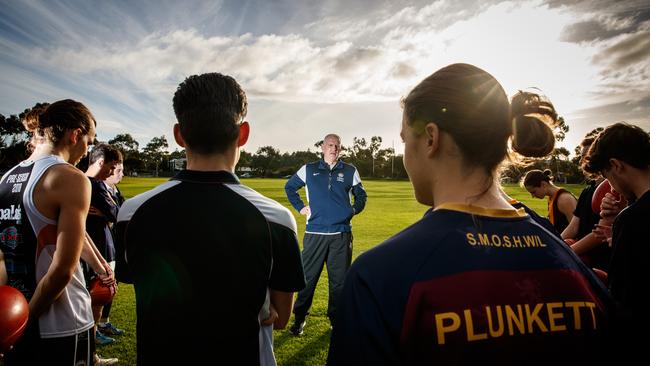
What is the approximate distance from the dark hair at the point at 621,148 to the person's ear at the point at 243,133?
266 centimetres

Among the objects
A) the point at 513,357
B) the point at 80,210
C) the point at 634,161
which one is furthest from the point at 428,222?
the point at 634,161

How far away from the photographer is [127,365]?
3.90 metres

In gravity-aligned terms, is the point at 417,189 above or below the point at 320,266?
above

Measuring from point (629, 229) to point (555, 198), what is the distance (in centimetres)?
405

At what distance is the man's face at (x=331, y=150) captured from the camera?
234 inches

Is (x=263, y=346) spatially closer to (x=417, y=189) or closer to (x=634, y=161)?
(x=417, y=189)

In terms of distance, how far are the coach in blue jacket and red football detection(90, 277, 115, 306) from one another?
2.48 metres

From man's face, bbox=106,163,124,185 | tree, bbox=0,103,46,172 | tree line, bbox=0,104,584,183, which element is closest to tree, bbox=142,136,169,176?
tree line, bbox=0,104,584,183

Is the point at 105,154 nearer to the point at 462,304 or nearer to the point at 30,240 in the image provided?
the point at 30,240

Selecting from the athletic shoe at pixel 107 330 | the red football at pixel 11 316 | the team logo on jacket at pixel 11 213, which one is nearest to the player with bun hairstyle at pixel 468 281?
the red football at pixel 11 316

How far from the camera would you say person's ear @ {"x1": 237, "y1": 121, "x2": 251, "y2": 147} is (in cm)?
179

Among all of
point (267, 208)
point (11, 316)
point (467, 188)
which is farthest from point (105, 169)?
point (467, 188)

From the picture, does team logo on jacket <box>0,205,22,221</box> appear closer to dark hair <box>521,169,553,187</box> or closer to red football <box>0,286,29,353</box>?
red football <box>0,286,29,353</box>

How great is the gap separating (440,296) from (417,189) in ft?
1.45
